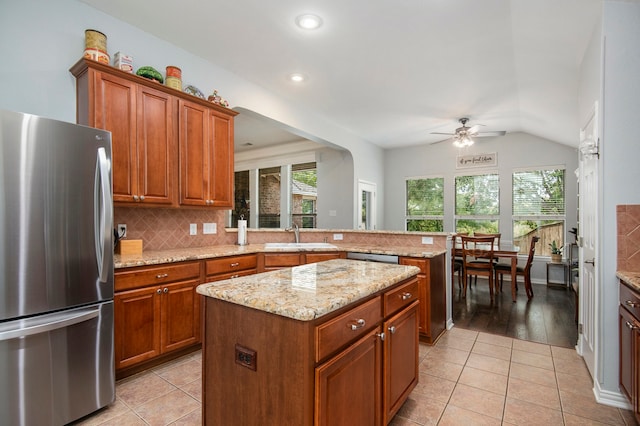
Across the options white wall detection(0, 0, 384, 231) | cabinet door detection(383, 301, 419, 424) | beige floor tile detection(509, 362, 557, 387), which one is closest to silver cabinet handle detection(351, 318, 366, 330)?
cabinet door detection(383, 301, 419, 424)

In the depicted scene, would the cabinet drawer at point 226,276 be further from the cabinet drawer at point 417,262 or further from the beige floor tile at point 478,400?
the beige floor tile at point 478,400

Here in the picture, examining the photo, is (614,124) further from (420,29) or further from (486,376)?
(486,376)

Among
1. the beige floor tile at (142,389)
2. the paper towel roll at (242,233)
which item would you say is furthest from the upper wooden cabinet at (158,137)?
the beige floor tile at (142,389)

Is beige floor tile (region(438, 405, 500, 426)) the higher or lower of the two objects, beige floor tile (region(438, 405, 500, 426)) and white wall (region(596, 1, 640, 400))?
the lower

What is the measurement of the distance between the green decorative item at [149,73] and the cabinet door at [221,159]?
0.56 m

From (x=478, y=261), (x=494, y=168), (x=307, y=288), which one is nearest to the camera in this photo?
(x=307, y=288)

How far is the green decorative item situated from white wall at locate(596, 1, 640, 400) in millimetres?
3365

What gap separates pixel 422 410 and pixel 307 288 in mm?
1293

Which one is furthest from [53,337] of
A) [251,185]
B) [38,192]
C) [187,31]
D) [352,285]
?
[251,185]

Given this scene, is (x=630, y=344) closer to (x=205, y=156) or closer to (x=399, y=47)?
(x=399, y=47)

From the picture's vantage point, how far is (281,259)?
11.0ft

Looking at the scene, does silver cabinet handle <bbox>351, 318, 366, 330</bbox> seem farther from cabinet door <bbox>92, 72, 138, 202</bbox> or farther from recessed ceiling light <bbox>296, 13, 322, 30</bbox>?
recessed ceiling light <bbox>296, 13, 322, 30</bbox>

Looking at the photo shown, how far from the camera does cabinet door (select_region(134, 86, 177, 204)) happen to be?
8.39 ft

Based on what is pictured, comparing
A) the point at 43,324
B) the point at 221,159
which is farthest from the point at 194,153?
the point at 43,324
